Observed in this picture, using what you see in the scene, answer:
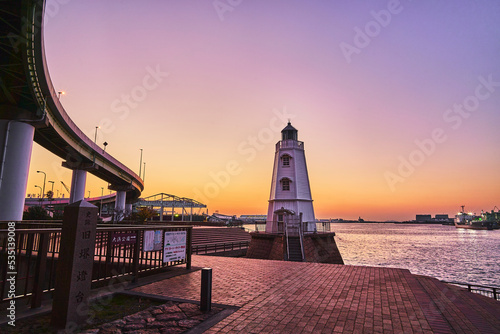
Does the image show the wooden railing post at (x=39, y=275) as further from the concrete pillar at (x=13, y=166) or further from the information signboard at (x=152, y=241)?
the concrete pillar at (x=13, y=166)

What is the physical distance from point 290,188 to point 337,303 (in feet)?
87.4

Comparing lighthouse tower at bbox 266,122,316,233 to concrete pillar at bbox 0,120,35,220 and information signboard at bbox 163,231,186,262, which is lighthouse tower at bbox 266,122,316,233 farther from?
concrete pillar at bbox 0,120,35,220

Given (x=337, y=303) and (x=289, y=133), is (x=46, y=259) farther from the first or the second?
(x=289, y=133)

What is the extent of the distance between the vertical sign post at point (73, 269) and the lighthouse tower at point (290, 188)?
88.2 feet

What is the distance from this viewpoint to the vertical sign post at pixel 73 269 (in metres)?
5.16

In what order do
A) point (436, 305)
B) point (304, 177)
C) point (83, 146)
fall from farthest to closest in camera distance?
point (304, 177), point (83, 146), point (436, 305)

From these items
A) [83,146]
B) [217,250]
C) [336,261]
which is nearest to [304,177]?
[336,261]

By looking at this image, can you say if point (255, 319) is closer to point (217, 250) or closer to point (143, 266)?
point (143, 266)

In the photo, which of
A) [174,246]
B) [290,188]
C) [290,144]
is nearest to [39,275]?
[174,246]

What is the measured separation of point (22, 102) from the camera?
57.4ft

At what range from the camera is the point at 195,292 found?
789 cm

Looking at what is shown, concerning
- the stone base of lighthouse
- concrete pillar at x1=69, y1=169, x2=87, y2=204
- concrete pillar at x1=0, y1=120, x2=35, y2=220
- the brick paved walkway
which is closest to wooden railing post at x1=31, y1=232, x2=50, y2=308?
the brick paved walkway

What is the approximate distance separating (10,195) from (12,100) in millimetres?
5636

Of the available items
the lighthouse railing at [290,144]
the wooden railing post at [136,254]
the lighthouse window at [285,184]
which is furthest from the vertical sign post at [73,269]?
the lighthouse railing at [290,144]
